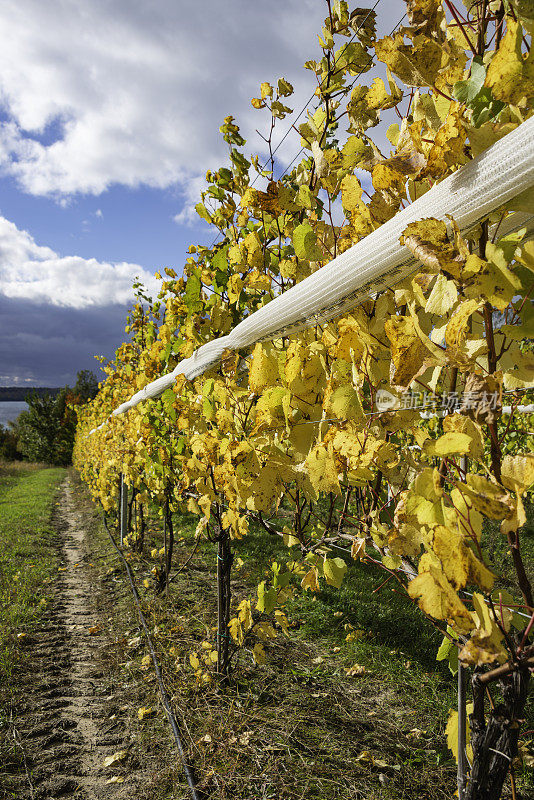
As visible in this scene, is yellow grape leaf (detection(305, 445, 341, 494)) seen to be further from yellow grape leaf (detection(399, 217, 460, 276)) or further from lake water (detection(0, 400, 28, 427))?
lake water (detection(0, 400, 28, 427))

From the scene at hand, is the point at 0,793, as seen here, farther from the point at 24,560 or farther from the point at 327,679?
the point at 24,560

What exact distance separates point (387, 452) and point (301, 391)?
32 centimetres

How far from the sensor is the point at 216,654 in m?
2.77

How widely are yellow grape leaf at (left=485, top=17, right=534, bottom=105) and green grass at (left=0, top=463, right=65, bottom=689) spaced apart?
13.9 feet

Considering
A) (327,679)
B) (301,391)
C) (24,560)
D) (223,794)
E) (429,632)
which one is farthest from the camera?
(24,560)

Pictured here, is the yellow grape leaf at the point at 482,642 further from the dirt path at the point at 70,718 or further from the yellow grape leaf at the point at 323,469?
the dirt path at the point at 70,718

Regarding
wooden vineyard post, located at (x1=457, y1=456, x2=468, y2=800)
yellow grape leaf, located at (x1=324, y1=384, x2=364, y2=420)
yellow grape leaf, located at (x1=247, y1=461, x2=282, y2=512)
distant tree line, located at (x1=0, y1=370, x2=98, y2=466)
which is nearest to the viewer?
yellow grape leaf, located at (x1=324, y1=384, x2=364, y2=420)

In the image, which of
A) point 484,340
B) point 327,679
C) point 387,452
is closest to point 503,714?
point 387,452

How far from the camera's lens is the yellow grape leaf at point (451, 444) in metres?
0.57

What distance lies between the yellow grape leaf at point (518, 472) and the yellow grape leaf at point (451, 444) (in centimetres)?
10

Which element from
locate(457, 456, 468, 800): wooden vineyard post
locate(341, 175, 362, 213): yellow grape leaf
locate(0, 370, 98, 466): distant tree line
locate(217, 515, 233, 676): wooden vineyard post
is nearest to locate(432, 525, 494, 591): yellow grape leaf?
locate(457, 456, 468, 800): wooden vineyard post

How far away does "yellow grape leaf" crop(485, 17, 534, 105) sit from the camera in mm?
550

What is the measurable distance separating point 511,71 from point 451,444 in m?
0.49

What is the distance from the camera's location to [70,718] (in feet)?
9.58
